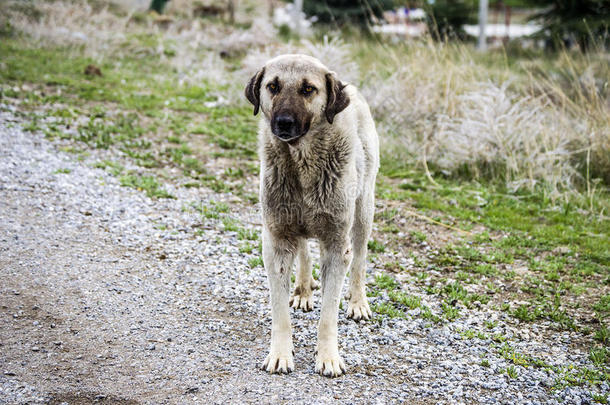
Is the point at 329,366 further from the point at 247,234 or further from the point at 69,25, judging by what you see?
the point at 69,25

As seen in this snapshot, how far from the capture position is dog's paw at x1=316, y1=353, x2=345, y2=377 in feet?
12.5

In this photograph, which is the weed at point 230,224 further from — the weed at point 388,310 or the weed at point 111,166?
the weed at point 388,310

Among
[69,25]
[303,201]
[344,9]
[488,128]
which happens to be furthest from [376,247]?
[69,25]

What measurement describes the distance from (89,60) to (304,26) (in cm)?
705

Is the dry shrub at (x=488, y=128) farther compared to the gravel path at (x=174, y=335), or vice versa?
the dry shrub at (x=488, y=128)

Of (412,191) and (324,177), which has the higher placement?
(324,177)

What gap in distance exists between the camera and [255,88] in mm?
3943

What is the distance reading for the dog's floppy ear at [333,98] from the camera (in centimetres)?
379

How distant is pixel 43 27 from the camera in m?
14.7

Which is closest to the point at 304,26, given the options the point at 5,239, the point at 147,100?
the point at 147,100

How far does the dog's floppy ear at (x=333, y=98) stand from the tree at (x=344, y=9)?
1316 cm

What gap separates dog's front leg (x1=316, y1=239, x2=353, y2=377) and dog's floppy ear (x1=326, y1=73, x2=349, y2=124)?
0.88m

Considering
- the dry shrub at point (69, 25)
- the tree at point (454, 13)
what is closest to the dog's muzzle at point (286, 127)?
the dry shrub at point (69, 25)

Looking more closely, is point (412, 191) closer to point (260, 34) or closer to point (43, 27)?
point (260, 34)
